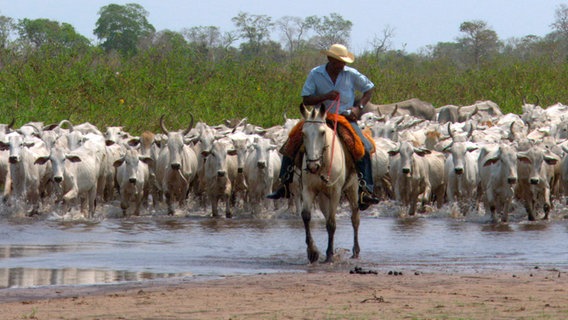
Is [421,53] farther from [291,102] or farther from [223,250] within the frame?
[223,250]

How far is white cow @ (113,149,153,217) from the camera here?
2230 centimetres

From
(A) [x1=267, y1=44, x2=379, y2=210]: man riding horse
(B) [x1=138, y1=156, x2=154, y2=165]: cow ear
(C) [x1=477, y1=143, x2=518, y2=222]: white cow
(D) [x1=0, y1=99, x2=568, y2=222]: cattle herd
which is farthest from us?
(B) [x1=138, y1=156, x2=154, y2=165]: cow ear

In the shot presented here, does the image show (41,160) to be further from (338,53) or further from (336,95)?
(338,53)

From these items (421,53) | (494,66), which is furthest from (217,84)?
(421,53)

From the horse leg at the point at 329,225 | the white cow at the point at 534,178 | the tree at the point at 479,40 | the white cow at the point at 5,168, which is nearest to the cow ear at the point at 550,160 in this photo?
the white cow at the point at 534,178

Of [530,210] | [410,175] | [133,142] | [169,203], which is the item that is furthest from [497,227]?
[133,142]

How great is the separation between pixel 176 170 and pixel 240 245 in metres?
7.21

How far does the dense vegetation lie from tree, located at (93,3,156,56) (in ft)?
61.8

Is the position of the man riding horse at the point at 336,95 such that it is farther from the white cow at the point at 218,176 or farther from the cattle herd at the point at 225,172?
the white cow at the point at 218,176

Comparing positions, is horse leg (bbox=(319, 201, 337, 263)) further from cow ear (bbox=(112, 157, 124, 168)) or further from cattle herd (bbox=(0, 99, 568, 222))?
cow ear (bbox=(112, 157, 124, 168))

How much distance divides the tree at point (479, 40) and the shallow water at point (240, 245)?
4938 cm

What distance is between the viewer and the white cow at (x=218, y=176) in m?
22.6

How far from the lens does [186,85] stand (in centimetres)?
3978

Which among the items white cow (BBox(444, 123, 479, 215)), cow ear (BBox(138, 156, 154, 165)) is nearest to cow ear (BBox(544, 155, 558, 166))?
white cow (BBox(444, 123, 479, 215))
